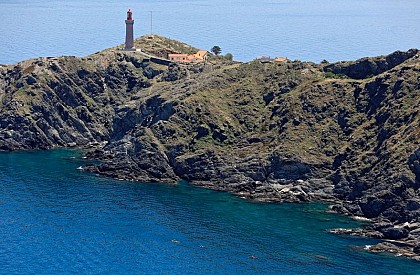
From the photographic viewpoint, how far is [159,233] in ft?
472

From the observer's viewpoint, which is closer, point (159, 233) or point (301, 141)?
point (159, 233)

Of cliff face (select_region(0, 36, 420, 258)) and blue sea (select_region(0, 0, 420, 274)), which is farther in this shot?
cliff face (select_region(0, 36, 420, 258))

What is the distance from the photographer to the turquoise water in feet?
419

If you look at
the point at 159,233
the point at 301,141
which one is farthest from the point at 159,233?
the point at 301,141

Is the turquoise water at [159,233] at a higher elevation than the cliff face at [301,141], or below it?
below

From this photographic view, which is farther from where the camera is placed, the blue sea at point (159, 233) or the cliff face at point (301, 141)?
the cliff face at point (301, 141)

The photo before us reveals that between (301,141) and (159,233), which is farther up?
(301,141)

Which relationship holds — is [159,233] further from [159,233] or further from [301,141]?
[301,141]

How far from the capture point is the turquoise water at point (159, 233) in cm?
12762

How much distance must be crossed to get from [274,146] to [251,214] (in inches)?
1069

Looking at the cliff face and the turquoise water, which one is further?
the cliff face

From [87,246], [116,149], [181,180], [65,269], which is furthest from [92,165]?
[65,269]

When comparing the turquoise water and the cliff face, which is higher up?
the cliff face

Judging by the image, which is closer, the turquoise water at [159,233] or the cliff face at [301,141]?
the turquoise water at [159,233]
